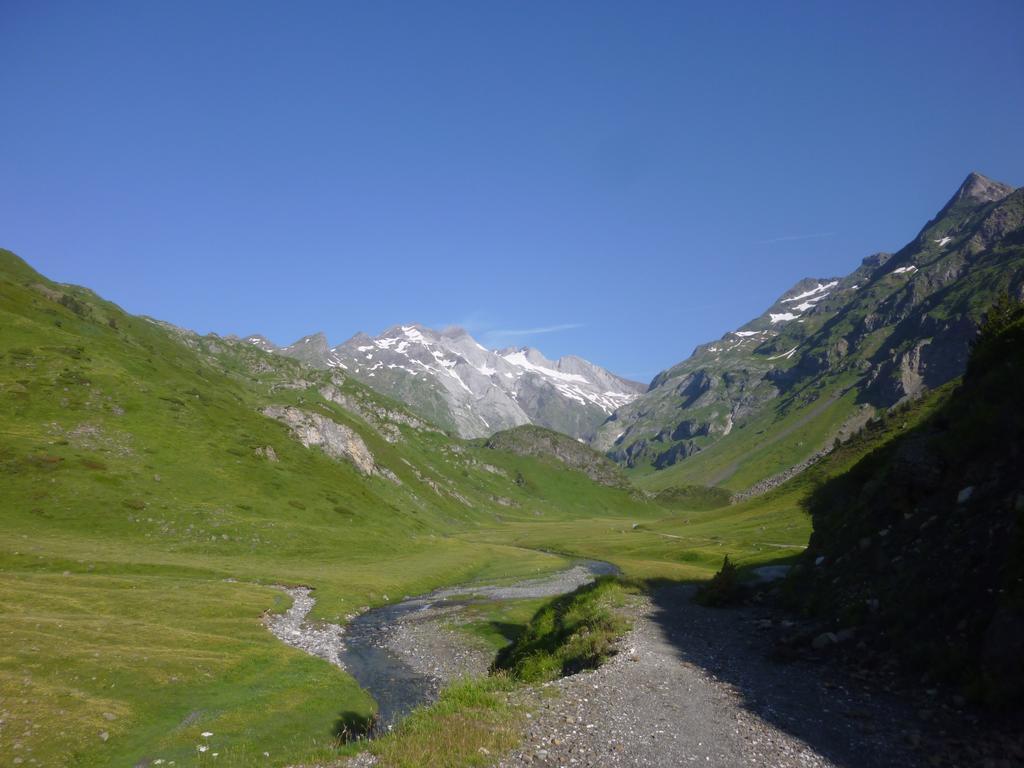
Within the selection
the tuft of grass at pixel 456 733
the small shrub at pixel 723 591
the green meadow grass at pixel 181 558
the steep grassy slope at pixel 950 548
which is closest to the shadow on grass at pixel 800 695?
the steep grassy slope at pixel 950 548

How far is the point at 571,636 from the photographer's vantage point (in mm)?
34938

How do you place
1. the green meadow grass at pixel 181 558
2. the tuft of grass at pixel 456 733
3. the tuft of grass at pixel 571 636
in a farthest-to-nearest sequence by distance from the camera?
1. the tuft of grass at pixel 571 636
2. the green meadow grass at pixel 181 558
3. the tuft of grass at pixel 456 733

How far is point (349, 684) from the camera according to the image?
38.5 m

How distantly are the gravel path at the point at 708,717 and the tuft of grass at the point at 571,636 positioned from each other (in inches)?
137

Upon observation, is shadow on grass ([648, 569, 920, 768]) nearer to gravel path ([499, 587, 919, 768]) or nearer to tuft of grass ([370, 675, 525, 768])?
gravel path ([499, 587, 919, 768])

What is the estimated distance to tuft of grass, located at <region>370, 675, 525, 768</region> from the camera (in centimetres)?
1703

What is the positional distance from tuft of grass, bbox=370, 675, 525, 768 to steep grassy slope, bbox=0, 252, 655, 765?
558cm

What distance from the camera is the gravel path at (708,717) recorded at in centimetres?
1681

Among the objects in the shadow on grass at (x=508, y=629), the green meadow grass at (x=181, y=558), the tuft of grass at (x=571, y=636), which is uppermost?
the green meadow grass at (x=181, y=558)

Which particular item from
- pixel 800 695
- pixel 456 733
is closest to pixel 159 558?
pixel 456 733

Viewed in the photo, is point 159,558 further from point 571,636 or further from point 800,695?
point 800,695

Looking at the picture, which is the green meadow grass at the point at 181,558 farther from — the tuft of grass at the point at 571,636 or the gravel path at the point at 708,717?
the tuft of grass at the point at 571,636

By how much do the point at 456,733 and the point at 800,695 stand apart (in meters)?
13.2

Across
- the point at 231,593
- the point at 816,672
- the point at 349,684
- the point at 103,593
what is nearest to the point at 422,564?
the point at 231,593
